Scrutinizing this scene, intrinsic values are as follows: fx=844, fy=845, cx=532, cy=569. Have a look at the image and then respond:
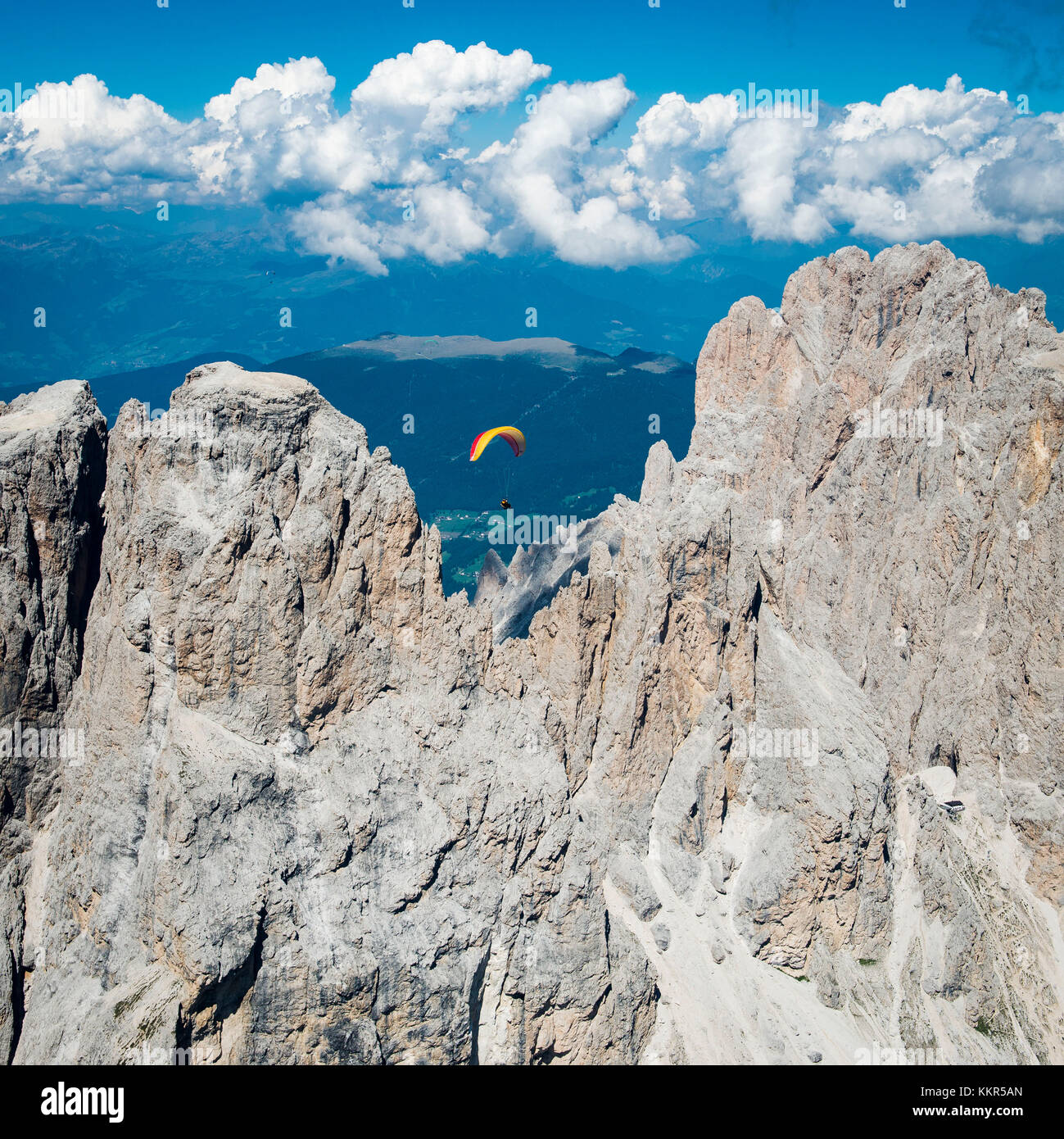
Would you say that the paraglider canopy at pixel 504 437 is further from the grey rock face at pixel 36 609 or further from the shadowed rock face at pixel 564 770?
the grey rock face at pixel 36 609

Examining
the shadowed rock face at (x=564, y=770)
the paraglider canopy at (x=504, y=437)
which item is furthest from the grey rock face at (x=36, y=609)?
the paraglider canopy at (x=504, y=437)

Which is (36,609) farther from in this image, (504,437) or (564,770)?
(504,437)

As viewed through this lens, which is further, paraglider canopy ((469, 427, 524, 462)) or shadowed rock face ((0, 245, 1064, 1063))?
paraglider canopy ((469, 427, 524, 462))

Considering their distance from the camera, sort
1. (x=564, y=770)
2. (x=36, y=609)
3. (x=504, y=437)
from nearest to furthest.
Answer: (x=36, y=609) < (x=564, y=770) < (x=504, y=437)

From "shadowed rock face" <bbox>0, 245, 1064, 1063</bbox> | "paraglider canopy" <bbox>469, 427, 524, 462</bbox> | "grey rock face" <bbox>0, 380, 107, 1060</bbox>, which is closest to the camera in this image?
"shadowed rock face" <bbox>0, 245, 1064, 1063</bbox>

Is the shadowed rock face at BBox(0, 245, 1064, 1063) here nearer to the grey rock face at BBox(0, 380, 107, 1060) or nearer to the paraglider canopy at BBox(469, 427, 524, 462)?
the grey rock face at BBox(0, 380, 107, 1060)

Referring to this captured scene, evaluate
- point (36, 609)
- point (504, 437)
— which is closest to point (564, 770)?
point (504, 437)

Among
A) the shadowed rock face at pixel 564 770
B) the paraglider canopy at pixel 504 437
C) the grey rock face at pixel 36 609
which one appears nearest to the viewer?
the shadowed rock face at pixel 564 770

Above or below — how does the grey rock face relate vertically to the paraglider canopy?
below

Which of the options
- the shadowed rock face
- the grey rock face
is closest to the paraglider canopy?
the shadowed rock face
